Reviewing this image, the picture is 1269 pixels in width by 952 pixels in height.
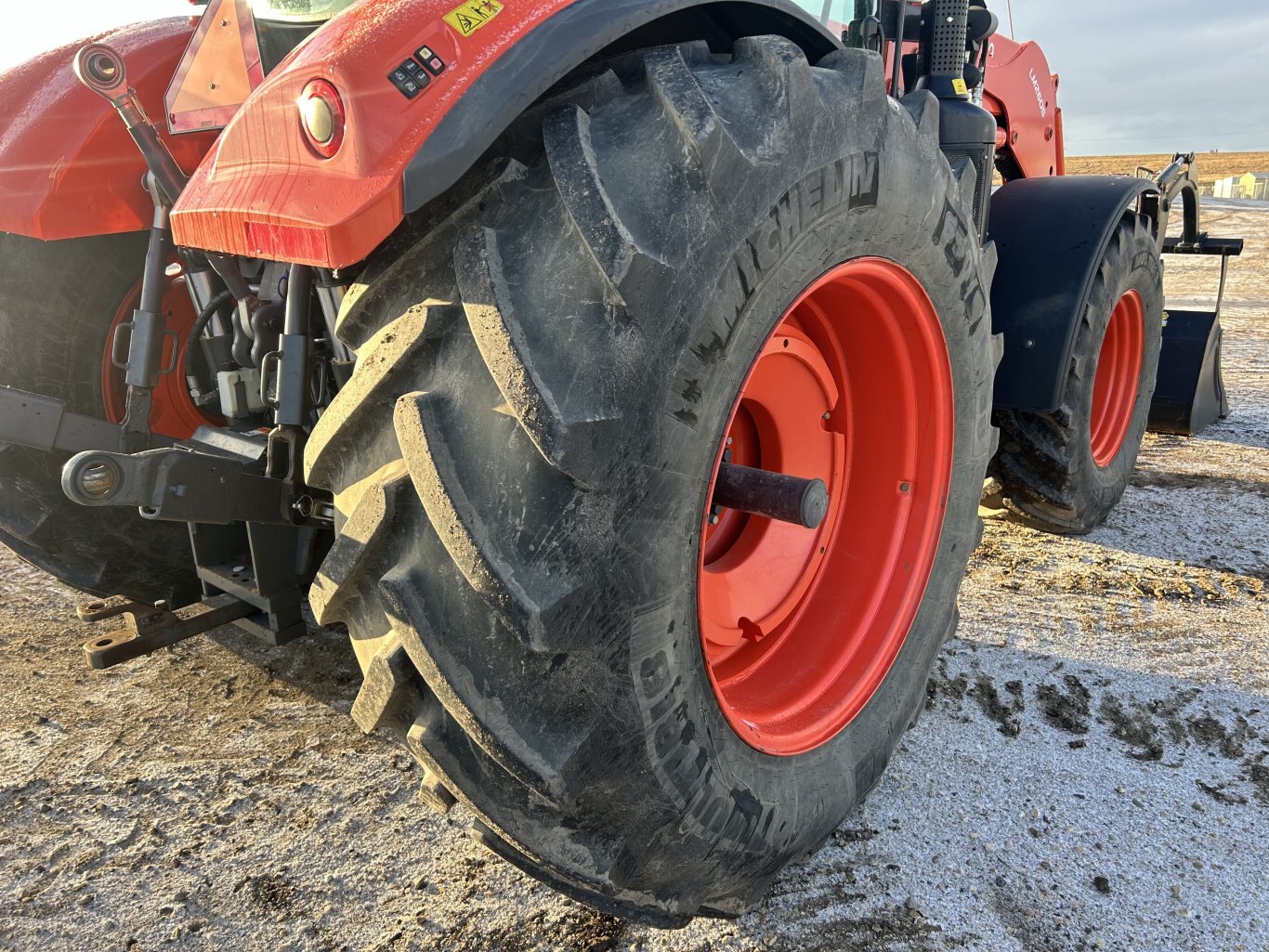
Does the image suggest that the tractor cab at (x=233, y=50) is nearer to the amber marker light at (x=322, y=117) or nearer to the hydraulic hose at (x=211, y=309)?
the hydraulic hose at (x=211, y=309)

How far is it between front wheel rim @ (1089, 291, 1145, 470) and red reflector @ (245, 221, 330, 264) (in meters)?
3.39

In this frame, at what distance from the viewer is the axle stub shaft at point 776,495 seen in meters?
1.54

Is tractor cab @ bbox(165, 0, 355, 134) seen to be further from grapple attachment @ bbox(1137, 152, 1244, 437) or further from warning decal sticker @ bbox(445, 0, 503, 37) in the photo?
grapple attachment @ bbox(1137, 152, 1244, 437)

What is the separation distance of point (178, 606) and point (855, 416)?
1.83 m

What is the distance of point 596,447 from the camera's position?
108cm

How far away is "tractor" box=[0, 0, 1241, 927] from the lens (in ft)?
3.56

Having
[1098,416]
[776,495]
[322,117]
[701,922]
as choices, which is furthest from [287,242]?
[1098,416]

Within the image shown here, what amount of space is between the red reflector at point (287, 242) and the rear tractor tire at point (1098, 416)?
2.59 meters

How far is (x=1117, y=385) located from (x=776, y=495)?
2.87m

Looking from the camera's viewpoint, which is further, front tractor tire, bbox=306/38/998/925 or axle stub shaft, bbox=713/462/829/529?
axle stub shaft, bbox=713/462/829/529

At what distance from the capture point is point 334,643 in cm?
254

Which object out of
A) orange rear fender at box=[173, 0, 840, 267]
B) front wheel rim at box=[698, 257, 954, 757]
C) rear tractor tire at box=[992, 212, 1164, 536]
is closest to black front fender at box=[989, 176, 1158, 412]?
rear tractor tire at box=[992, 212, 1164, 536]

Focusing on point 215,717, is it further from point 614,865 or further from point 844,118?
point 844,118

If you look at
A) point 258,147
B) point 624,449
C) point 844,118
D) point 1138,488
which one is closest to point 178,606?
point 258,147
